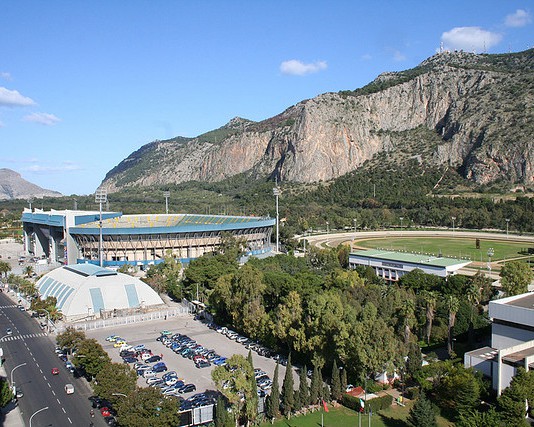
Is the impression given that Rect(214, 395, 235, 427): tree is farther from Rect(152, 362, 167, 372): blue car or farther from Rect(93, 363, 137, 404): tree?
Rect(152, 362, 167, 372): blue car

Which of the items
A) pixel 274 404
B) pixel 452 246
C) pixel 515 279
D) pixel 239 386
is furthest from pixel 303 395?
pixel 452 246

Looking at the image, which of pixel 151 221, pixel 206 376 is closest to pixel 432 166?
pixel 151 221

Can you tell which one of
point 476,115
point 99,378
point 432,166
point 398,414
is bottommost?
point 398,414

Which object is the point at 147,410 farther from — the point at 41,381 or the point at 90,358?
the point at 41,381

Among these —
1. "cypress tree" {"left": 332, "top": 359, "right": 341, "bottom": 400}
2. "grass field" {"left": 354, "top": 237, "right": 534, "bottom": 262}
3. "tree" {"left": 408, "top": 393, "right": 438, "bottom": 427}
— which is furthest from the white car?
"grass field" {"left": 354, "top": 237, "right": 534, "bottom": 262}

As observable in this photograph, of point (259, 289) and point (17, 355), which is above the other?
point (259, 289)

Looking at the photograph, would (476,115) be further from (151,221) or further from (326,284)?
(326,284)

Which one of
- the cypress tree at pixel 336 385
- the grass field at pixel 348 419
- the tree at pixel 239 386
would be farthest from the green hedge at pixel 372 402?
the tree at pixel 239 386
